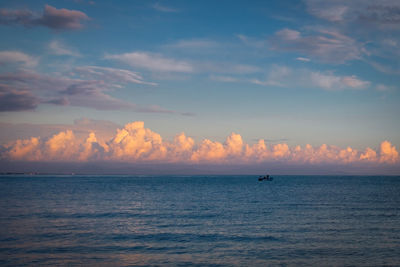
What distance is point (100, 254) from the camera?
2958 centimetres

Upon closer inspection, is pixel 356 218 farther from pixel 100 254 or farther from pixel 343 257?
pixel 100 254

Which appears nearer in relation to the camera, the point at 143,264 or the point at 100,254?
the point at 143,264

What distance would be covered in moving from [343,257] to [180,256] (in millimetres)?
14556

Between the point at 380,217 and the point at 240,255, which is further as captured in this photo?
the point at 380,217

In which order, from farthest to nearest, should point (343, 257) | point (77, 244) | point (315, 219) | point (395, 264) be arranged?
point (315, 219) < point (77, 244) < point (343, 257) < point (395, 264)

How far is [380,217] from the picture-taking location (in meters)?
49.1

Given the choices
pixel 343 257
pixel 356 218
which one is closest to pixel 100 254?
pixel 343 257

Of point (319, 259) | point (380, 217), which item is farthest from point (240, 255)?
point (380, 217)

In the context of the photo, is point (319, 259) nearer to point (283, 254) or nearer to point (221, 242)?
point (283, 254)

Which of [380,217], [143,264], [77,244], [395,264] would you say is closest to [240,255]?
[143,264]

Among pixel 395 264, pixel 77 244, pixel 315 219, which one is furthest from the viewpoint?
pixel 315 219

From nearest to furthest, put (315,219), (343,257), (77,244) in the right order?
1. (343,257)
2. (77,244)
3. (315,219)

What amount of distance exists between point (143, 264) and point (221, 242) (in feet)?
32.7

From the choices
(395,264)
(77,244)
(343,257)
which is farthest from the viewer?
(77,244)
